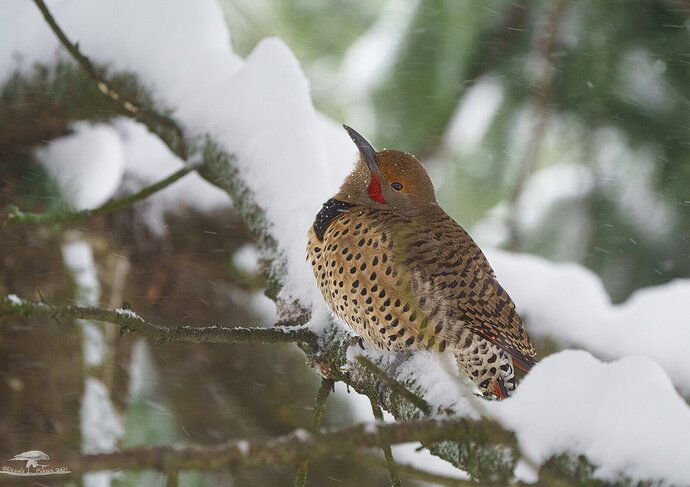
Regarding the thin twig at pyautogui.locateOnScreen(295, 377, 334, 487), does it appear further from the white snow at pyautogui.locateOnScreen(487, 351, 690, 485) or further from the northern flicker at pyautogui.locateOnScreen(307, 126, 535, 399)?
the white snow at pyautogui.locateOnScreen(487, 351, 690, 485)

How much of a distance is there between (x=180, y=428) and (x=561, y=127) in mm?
1827

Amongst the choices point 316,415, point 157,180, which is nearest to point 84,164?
point 157,180

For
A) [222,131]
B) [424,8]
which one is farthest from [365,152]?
[424,8]

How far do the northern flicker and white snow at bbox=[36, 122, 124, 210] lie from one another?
3.49 ft

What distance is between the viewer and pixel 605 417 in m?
1.15

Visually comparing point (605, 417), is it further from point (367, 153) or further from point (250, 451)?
point (367, 153)

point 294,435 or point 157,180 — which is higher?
point 157,180

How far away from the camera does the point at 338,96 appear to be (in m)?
3.46

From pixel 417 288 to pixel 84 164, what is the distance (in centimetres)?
144

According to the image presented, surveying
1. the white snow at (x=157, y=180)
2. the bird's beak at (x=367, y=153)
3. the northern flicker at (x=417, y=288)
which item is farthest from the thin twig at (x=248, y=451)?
the white snow at (x=157, y=180)

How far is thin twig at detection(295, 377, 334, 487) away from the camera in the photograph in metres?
1.54

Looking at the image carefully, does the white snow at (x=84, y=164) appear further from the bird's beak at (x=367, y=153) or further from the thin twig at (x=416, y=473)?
the thin twig at (x=416, y=473)

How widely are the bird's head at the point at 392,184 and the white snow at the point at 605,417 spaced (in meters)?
1.08

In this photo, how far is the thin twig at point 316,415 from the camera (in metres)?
1.54
